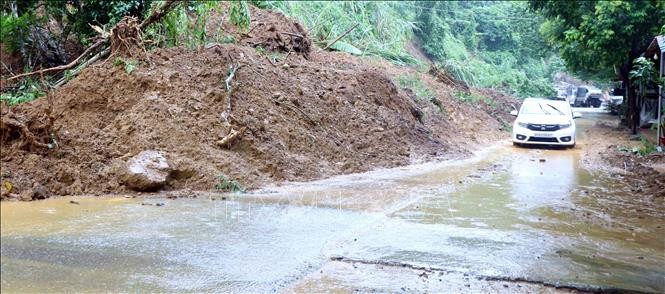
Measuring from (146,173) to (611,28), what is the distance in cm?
1631

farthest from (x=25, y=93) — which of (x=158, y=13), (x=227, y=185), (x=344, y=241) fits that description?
(x=344, y=241)

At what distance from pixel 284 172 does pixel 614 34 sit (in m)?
13.8

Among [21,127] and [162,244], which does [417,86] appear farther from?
[162,244]

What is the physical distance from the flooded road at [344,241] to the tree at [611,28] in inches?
408

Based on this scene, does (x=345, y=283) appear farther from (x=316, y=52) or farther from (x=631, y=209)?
(x=316, y=52)

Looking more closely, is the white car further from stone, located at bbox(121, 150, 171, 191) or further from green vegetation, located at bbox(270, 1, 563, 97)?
stone, located at bbox(121, 150, 171, 191)

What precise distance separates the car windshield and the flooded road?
7.59 m

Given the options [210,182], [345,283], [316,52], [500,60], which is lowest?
[345,283]

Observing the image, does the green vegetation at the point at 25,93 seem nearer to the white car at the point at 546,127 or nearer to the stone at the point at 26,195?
the stone at the point at 26,195

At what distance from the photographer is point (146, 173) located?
923 cm

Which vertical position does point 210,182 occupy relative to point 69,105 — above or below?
below

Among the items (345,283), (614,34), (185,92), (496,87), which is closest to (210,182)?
(185,92)

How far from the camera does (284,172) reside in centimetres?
1102

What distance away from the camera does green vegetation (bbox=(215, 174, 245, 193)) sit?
976cm
